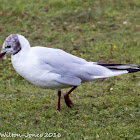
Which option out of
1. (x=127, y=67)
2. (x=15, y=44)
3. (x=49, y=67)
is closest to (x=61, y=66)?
(x=49, y=67)

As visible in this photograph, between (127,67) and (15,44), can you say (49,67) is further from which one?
(127,67)

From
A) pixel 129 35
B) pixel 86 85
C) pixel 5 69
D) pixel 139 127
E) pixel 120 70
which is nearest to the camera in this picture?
pixel 139 127

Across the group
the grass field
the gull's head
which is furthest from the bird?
the grass field

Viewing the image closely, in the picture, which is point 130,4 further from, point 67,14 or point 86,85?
point 86,85

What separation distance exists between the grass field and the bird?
1.71ft

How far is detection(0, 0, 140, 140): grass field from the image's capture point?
4.27 meters

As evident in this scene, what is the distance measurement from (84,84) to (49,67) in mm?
1544

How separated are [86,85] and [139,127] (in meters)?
1.72

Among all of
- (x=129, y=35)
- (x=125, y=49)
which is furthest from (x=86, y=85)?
(x=129, y=35)

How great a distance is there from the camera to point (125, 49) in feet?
22.5

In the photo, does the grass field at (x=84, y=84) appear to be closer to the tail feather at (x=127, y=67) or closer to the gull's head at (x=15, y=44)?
the tail feather at (x=127, y=67)

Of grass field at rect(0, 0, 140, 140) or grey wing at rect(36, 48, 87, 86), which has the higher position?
grey wing at rect(36, 48, 87, 86)

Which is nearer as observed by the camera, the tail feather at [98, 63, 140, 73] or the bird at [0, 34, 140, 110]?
the bird at [0, 34, 140, 110]

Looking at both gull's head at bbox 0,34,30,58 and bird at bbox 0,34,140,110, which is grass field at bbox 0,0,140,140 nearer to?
bird at bbox 0,34,140,110
